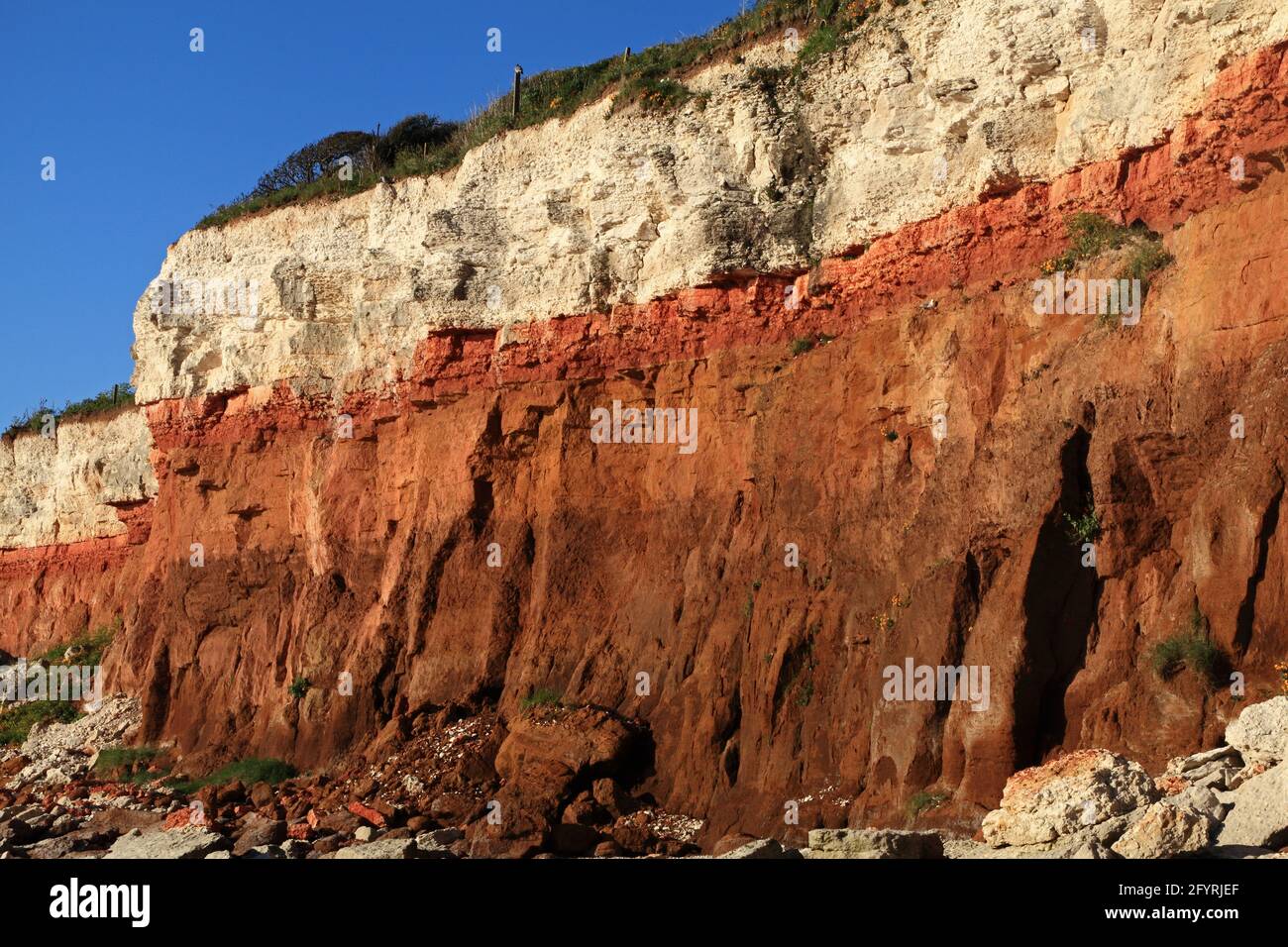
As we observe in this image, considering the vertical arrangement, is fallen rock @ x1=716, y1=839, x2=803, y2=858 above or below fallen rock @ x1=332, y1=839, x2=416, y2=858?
above

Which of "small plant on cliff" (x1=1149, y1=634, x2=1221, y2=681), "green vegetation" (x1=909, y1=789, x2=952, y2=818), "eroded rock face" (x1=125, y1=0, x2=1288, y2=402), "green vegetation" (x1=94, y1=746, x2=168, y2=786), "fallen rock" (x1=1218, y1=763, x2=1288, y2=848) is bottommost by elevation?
"green vegetation" (x1=94, y1=746, x2=168, y2=786)

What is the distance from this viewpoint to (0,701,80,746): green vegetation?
30.6 meters

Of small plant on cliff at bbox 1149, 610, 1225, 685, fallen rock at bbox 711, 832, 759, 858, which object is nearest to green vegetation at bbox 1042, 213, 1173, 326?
small plant on cliff at bbox 1149, 610, 1225, 685

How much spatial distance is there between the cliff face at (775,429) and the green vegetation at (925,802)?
284 millimetres

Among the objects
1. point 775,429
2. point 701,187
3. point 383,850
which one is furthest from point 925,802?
point 701,187

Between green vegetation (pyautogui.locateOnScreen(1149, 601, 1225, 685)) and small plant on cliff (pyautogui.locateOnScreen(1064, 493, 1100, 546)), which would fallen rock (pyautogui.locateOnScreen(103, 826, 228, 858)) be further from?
green vegetation (pyautogui.locateOnScreen(1149, 601, 1225, 685))

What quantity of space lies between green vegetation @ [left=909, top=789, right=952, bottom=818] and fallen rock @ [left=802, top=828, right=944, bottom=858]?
2234mm

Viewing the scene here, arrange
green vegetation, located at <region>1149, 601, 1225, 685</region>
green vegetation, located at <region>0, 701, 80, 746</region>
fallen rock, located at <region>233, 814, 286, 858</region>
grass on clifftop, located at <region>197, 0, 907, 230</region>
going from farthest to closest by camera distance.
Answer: green vegetation, located at <region>0, 701, 80, 746</region>
grass on clifftop, located at <region>197, 0, 907, 230</region>
fallen rock, located at <region>233, 814, 286, 858</region>
green vegetation, located at <region>1149, 601, 1225, 685</region>

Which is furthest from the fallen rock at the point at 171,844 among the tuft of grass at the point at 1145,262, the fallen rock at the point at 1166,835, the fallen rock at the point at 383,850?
the tuft of grass at the point at 1145,262

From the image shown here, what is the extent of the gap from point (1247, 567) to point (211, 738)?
63.0 feet

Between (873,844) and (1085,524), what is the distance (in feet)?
17.3

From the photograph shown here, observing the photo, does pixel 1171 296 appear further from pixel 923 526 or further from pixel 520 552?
pixel 520 552

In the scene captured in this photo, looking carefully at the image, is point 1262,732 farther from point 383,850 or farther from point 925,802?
point 383,850

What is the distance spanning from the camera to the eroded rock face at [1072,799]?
477 inches
